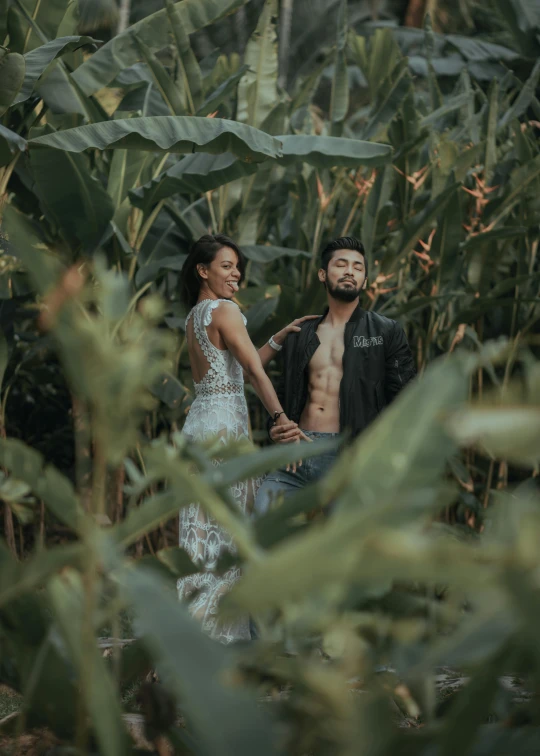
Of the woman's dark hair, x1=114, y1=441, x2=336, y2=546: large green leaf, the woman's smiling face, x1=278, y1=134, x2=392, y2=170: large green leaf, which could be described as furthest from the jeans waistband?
x1=114, y1=441, x2=336, y2=546: large green leaf

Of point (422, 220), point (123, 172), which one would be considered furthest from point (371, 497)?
point (123, 172)

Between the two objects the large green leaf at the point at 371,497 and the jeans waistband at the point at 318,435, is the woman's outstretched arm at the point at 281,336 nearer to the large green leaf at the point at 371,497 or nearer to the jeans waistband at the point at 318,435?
the jeans waistband at the point at 318,435

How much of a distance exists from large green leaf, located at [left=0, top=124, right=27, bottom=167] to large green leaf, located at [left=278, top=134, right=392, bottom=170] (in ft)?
4.03

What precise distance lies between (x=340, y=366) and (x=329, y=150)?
108 cm

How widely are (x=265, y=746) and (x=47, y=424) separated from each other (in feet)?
20.5

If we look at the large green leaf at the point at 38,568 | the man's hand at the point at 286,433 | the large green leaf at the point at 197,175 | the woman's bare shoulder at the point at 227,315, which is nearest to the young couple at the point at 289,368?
the woman's bare shoulder at the point at 227,315

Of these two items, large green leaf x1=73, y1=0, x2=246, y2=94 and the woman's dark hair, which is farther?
large green leaf x1=73, y1=0, x2=246, y2=94

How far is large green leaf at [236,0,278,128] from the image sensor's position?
217 inches

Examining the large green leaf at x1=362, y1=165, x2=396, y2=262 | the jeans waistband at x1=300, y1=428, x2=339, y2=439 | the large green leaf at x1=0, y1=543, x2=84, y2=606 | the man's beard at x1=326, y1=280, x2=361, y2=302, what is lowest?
the jeans waistband at x1=300, y1=428, x2=339, y2=439

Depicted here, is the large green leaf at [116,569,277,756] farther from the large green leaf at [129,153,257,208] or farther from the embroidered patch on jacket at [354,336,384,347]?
the large green leaf at [129,153,257,208]

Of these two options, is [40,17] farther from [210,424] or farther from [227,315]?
[210,424]

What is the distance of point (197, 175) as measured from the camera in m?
4.48

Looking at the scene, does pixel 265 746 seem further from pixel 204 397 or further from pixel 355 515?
pixel 204 397

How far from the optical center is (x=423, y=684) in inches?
36.8
